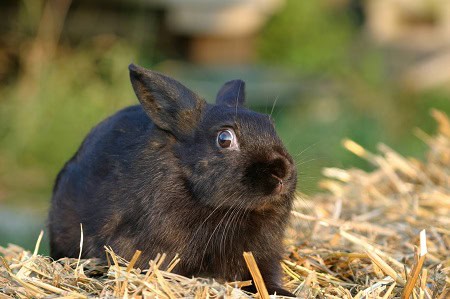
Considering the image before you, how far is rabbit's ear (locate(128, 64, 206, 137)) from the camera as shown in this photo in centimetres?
363

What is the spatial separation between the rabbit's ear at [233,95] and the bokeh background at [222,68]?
1.44m

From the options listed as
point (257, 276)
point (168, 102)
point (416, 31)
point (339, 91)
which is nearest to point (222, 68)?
point (339, 91)

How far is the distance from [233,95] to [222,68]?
7987 millimetres

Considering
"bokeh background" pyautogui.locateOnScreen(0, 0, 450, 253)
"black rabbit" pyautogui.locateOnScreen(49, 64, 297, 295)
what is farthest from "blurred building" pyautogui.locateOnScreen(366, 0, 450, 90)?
"black rabbit" pyautogui.locateOnScreen(49, 64, 297, 295)

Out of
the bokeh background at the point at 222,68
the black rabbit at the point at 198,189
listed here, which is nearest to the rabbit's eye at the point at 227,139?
the black rabbit at the point at 198,189

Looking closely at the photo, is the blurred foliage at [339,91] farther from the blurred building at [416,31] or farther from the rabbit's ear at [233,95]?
the rabbit's ear at [233,95]

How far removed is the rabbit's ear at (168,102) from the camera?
3.63 meters

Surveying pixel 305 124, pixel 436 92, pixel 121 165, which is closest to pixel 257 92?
pixel 305 124

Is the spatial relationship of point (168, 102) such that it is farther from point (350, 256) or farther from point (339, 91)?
point (339, 91)

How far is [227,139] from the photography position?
11.7 feet

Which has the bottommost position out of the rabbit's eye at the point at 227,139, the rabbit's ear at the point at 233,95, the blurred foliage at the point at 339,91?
the blurred foliage at the point at 339,91

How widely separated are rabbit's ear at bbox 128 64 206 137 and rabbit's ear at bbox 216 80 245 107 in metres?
0.36

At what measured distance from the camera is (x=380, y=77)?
13352 mm

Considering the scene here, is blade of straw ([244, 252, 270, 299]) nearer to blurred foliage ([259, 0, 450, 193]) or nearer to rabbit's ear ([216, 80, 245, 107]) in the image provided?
rabbit's ear ([216, 80, 245, 107])
